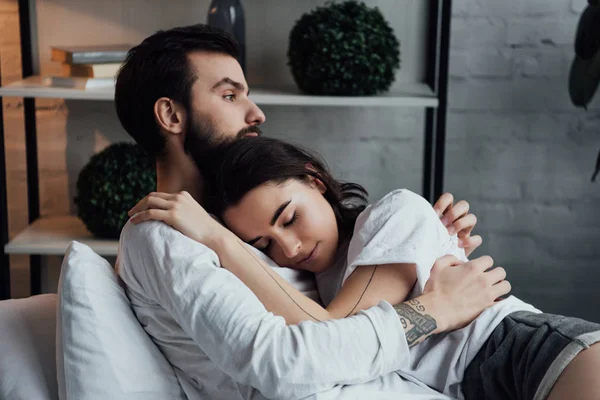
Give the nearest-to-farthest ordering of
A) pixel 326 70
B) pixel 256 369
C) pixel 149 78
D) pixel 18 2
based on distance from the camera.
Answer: pixel 256 369 → pixel 149 78 → pixel 326 70 → pixel 18 2

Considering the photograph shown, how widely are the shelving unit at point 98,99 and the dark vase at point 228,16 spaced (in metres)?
0.21

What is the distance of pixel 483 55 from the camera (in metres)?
2.75

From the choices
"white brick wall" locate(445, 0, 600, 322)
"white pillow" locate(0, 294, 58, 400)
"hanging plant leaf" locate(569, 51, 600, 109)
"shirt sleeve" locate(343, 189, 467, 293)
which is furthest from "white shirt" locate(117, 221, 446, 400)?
"white brick wall" locate(445, 0, 600, 322)

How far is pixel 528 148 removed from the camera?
9.20 ft

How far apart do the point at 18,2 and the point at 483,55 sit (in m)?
1.60

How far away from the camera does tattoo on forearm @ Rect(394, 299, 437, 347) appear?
1.27 metres

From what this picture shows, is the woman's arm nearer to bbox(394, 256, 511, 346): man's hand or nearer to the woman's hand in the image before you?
bbox(394, 256, 511, 346): man's hand

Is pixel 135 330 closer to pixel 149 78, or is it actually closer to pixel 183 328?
pixel 183 328

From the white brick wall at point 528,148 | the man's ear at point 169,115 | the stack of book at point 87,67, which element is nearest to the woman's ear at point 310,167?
the man's ear at point 169,115

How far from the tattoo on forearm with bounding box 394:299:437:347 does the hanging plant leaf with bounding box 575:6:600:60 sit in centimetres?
129

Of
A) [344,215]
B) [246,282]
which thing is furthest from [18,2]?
[246,282]

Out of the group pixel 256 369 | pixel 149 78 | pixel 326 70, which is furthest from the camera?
pixel 326 70

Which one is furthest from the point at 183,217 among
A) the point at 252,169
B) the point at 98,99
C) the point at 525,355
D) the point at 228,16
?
the point at 98,99

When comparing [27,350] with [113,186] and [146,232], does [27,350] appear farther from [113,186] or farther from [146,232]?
[113,186]
